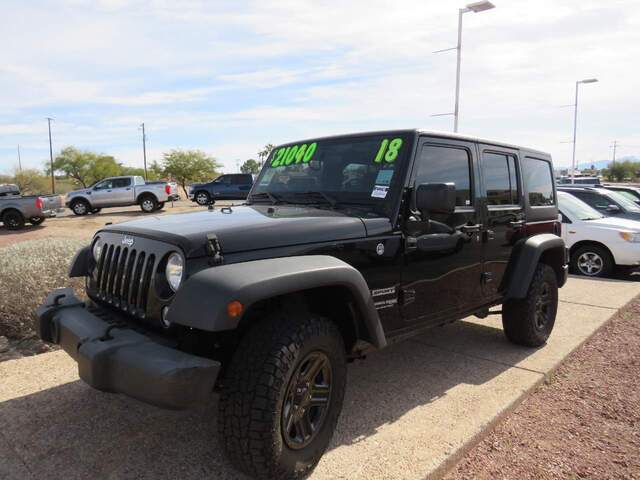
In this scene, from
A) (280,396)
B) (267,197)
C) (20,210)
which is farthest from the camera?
(20,210)

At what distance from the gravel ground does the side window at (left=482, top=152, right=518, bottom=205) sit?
5.06 feet

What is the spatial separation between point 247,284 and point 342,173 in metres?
1.55

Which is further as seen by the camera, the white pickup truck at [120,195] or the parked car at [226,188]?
the parked car at [226,188]

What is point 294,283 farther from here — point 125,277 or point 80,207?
point 80,207

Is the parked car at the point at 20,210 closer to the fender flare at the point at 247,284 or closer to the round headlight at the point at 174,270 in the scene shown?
the round headlight at the point at 174,270

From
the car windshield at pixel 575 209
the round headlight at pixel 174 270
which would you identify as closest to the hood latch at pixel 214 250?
the round headlight at pixel 174 270

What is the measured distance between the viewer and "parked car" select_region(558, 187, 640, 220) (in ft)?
33.2

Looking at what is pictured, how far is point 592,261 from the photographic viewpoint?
877 centimetres

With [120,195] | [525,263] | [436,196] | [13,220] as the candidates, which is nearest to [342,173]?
[436,196]

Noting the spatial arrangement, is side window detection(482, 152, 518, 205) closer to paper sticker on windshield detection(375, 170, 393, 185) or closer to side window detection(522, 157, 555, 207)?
side window detection(522, 157, 555, 207)

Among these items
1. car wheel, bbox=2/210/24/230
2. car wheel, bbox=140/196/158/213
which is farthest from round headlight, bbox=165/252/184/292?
car wheel, bbox=140/196/158/213

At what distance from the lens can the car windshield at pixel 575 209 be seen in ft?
29.9

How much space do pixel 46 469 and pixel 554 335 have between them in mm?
4590

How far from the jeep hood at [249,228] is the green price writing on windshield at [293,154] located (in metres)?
0.69
